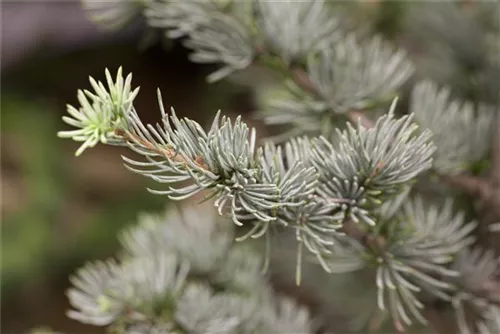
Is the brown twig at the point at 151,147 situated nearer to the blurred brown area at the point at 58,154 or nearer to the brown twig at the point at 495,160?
the brown twig at the point at 495,160

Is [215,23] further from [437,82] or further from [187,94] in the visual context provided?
[187,94]

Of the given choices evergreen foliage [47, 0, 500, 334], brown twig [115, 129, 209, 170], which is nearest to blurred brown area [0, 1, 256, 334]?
evergreen foliage [47, 0, 500, 334]

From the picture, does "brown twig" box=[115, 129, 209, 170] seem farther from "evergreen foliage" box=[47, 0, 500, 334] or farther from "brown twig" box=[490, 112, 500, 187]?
"brown twig" box=[490, 112, 500, 187]

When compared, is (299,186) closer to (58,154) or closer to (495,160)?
(495,160)

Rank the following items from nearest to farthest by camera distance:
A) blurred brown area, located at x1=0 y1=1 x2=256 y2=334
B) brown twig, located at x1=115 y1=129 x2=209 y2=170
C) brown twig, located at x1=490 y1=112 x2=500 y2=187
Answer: brown twig, located at x1=115 y1=129 x2=209 y2=170, brown twig, located at x1=490 y1=112 x2=500 y2=187, blurred brown area, located at x1=0 y1=1 x2=256 y2=334

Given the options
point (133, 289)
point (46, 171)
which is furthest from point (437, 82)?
point (46, 171)

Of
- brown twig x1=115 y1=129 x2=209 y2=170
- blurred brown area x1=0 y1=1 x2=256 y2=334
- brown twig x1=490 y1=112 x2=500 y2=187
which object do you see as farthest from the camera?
blurred brown area x1=0 y1=1 x2=256 y2=334
